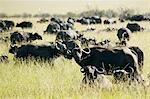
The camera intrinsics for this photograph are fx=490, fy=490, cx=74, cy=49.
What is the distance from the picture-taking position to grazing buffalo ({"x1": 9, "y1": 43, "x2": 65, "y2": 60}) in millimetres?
17297

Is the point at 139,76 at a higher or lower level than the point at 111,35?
higher

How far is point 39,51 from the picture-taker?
17531 mm

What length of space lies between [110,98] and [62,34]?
51.1 feet

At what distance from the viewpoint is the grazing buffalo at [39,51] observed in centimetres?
1730

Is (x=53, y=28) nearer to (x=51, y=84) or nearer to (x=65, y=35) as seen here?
(x=65, y=35)

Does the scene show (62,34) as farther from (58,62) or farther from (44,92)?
(44,92)

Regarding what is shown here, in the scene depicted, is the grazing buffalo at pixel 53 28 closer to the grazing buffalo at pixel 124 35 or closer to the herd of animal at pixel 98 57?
the grazing buffalo at pixel 124 35

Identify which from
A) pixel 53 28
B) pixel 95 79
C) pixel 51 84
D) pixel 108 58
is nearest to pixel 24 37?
pixel 53 28

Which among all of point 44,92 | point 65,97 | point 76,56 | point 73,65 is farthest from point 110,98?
point 73,65

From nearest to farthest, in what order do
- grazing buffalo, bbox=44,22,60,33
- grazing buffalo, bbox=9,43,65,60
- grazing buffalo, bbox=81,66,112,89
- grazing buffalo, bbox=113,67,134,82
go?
1. grazing buffalo, bbox=81,66,112,89
2. grazing buffalo, bbox=113,67,134,82
3. grazing buffalo, bbox=9,43,65,60
4. grazing buffalo, bbox=44,22,60,33

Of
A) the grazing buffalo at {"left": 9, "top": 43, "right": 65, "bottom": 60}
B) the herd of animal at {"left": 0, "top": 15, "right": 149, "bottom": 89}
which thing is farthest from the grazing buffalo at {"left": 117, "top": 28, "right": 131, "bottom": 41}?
the grazing buffalo at {"left": 9, "top": 43, "right": 65, "bottom": 60}

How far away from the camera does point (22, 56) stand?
17719 mm

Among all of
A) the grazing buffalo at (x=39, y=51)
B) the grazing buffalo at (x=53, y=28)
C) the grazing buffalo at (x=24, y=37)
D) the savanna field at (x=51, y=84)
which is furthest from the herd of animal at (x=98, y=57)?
the grazing buffalo at (x=53, y=28)

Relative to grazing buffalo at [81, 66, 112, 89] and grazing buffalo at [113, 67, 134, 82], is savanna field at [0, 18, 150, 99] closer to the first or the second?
grazing buffalo at [81, 66, 112, 89]
